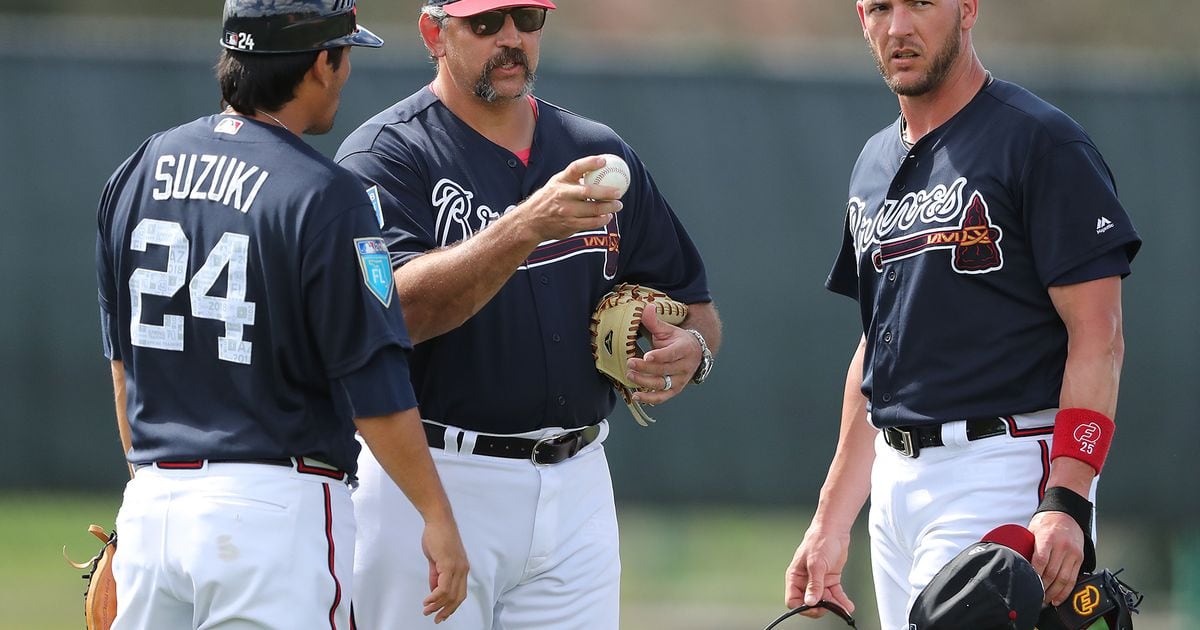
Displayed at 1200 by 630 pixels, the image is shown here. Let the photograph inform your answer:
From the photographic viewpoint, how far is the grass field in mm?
8031

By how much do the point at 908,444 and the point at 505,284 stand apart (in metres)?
1.07

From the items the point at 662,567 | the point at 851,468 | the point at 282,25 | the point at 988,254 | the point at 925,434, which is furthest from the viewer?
the point at 662,567

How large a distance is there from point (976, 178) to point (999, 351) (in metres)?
0.41

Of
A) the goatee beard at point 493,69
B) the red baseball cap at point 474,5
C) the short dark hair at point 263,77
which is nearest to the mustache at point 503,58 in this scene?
the goatee beard at point 493,69

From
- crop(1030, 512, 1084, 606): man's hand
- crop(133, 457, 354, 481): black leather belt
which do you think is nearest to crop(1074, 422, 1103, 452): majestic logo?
crop(1030, 512, 1084, 606): man's hand

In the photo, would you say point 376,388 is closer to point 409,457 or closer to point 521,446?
point 409,457

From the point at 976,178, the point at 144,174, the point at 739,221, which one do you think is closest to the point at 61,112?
the point at 739,221

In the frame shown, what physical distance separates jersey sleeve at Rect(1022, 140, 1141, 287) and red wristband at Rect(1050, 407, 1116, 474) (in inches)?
12.3

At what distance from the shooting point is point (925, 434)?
3605mm

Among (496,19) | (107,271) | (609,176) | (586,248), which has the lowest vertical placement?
(107,271)

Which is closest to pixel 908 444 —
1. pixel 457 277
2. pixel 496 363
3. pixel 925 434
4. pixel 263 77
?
pixel 925 434

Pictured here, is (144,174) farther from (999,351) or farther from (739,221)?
(739,221)

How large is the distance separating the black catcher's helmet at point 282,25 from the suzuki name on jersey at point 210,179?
0.27m

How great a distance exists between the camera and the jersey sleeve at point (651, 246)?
4.01m
